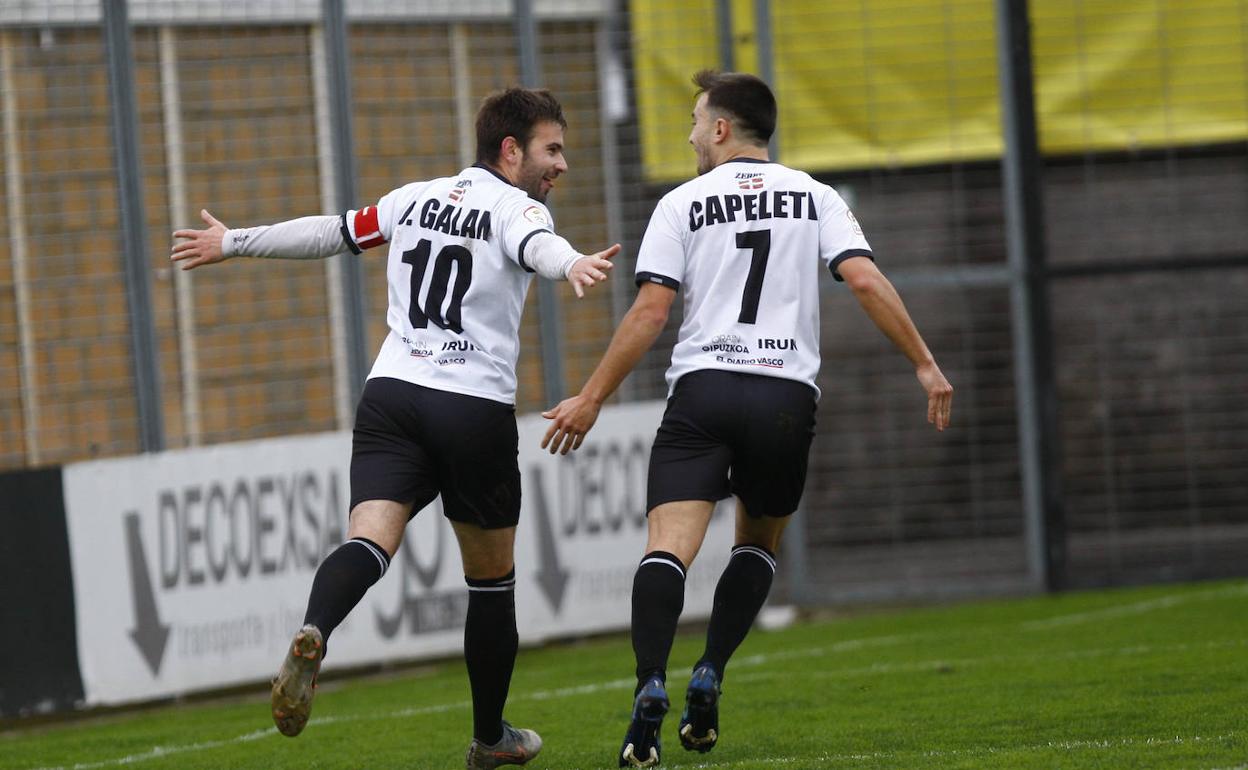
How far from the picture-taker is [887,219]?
12.1m

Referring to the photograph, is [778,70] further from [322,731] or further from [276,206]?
[322,731]

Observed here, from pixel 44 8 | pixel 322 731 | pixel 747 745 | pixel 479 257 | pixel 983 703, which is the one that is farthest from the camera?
pixel 44 8

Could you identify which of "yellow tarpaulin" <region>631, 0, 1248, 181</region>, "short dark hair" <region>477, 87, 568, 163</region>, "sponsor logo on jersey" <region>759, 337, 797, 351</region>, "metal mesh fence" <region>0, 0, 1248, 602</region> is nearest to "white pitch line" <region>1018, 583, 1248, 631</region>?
"metal mesh fence" <region>0, 0, 1248, 602</region>

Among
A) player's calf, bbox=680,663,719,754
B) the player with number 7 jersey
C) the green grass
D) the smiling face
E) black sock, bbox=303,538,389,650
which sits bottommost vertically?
the green grass

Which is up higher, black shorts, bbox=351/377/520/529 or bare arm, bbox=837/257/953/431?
bare arm, bbox=837/257/953/431

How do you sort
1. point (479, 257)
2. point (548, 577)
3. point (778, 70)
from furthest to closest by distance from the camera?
point (778, 70), point (548, 577), point (479, 257)

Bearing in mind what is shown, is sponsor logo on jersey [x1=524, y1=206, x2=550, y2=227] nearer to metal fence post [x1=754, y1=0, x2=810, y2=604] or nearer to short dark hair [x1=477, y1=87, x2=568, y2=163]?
short dark hair [x1=477, y1=87, x2=568, y2=163]

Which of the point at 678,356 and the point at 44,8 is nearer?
the point at 678,356

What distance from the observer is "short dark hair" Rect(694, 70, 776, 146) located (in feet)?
17.6

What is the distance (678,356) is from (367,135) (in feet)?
18.2

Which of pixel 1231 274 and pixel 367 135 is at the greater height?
pixel 367 135

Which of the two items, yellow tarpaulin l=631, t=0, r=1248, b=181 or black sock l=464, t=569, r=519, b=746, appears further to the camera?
yellow tarpaulin l=631, t=0, r=1248, b=181

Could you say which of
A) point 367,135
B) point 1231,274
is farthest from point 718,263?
point 1231,274

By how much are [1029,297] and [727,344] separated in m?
6.41
